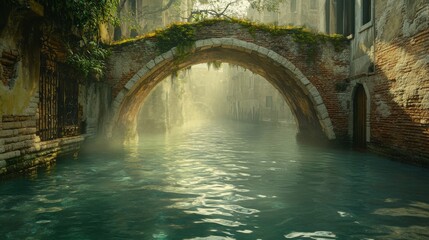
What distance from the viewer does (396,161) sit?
6.78 meters

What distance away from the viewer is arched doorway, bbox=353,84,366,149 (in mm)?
8727

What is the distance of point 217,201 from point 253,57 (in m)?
6.54

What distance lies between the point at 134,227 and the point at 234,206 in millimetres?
1108

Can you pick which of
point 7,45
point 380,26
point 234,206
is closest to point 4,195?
point 7,45

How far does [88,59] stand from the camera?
297 inches

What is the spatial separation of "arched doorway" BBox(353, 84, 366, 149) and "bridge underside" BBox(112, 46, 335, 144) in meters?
0.65

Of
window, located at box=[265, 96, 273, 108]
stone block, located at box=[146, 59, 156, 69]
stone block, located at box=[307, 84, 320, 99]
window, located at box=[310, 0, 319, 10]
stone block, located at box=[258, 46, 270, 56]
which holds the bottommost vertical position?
stone block, located at box=[307, 84, 320, 99]

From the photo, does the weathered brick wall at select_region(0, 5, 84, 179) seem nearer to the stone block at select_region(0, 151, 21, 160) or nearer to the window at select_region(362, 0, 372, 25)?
the stone block at select_region(0, 151, 21, 160)

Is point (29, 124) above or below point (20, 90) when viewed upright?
below

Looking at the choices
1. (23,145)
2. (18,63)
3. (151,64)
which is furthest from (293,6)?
(23,145)

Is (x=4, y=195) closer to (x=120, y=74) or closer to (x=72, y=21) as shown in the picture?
(x=72, y=21)

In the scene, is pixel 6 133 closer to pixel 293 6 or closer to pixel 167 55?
pixel 167 55

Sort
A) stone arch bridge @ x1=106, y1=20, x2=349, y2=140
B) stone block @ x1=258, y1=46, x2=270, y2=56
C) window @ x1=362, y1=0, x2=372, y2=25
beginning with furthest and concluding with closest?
stone block @ x1=258, y1=46, x2=270, y2=56
stone arch bridge @ x1=106, y1=20, x2=349, y2=140
window @ x1=362, y1=0, x2=372, y2=25

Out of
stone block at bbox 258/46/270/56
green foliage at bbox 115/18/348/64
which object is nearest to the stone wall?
green foliage at bbox 115/18/348/64
